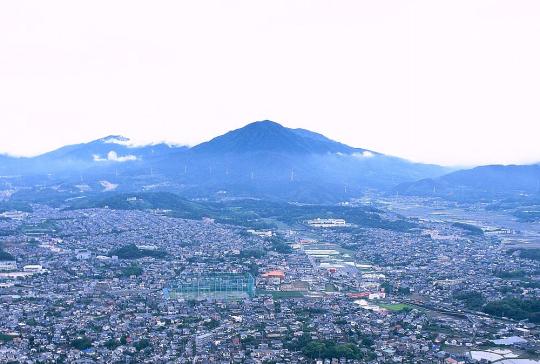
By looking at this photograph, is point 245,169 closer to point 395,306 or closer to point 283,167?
point 283,167

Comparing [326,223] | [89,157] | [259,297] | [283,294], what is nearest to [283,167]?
[326,223]

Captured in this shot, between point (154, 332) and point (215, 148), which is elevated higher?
point (215, 148)

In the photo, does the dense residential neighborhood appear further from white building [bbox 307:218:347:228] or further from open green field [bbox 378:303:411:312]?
white building [bbox 307:218:347:228]

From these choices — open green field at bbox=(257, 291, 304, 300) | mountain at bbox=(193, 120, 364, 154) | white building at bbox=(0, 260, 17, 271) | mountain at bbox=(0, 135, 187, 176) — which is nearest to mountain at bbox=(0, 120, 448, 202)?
mountain at bbox=(193, 120, 364, 154)

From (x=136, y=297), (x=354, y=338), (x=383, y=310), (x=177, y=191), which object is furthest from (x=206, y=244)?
(x=177, y=191)

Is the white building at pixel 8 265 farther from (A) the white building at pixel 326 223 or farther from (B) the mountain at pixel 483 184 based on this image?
(B) the mountain at pixel 483 184

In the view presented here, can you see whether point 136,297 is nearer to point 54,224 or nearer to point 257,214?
point 54,224
